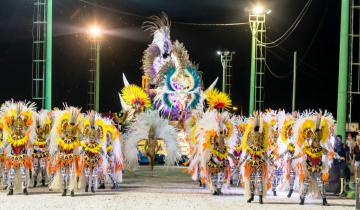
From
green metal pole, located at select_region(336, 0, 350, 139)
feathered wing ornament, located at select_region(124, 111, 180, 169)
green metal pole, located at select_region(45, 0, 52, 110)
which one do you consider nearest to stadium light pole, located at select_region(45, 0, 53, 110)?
green metal pole, located at select_region(45, 0, 52, 110)

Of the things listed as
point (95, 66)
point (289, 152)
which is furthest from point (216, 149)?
point (95, 66)

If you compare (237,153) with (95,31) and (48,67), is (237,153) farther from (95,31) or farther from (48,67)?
(95,31)

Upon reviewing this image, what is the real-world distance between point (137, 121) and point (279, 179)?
22.3 ft

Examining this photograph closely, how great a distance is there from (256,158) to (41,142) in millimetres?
6341

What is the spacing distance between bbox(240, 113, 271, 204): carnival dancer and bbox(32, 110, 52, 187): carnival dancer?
18.8ft

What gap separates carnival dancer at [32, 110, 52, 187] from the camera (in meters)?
18.4

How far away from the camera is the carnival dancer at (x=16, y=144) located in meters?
16.7

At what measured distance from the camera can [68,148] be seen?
16.5m

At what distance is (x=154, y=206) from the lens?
14.5 metres

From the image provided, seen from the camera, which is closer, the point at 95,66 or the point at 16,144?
the point at 16,144

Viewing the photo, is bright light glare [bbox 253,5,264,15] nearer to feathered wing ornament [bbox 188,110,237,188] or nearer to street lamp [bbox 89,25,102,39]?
street lamp [bbox 89,25,102,39]

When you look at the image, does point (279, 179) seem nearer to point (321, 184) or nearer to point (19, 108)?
point (321, 184)

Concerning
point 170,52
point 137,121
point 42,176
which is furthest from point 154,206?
point 170,52

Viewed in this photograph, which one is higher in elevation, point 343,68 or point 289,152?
point 343,68
